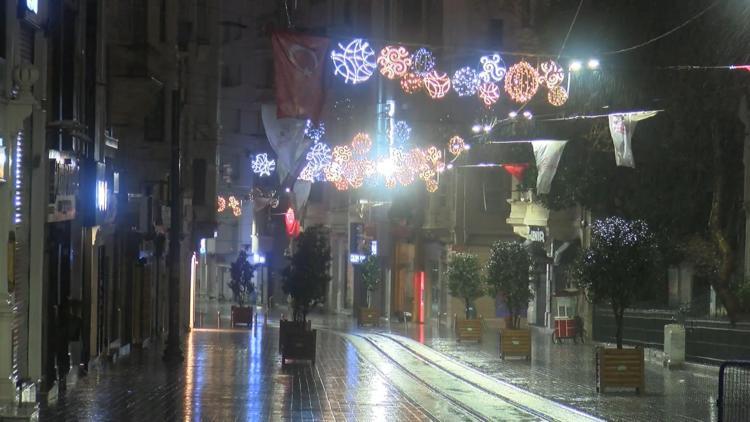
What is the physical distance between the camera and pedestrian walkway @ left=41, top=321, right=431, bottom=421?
18.6 metres

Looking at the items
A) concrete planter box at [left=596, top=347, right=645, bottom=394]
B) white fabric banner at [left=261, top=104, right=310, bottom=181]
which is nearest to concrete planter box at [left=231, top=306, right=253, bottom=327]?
white fabric banner at [left=261, top=104, right=310, bottom=181]

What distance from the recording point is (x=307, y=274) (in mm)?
34094

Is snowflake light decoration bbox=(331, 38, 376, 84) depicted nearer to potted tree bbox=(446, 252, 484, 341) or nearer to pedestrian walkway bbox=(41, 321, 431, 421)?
pedestrian walkway bbox=(41, 321, 431, 421)

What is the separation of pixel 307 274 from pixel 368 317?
848 inches

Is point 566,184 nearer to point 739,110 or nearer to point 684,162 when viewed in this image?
point 684,162

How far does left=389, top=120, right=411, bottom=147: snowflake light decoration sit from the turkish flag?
27766mm

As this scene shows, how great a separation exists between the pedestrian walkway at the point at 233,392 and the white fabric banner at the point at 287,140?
519 cm

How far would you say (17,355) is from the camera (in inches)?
727

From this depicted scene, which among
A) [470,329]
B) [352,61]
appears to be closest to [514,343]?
[470,329]

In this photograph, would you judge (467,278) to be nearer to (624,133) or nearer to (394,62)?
(394,62)

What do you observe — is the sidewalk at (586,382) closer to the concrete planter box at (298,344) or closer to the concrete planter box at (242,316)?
the concrete planter box at (298,344)

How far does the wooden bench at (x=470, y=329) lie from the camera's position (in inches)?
1604

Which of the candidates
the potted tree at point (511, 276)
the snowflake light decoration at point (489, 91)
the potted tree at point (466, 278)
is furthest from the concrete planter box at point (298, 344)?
the potted tree at point (466, 278)

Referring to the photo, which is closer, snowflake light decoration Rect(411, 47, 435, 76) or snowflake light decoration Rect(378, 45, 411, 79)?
snowflake light decoration Rect(378, 45, 411, 79)
